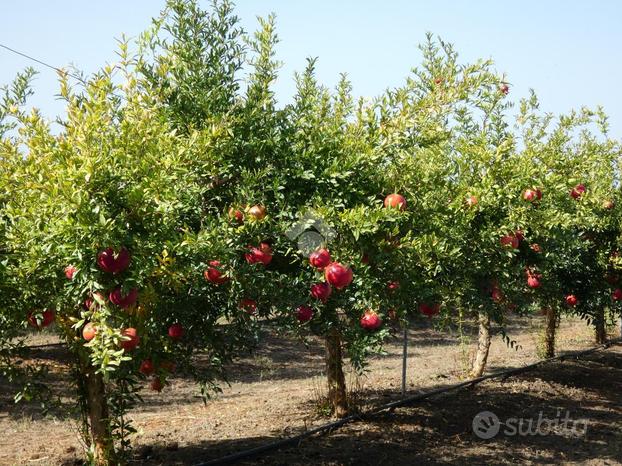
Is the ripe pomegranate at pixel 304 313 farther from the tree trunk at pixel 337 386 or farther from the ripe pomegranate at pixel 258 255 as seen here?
the tree trunk at pixel 337 386

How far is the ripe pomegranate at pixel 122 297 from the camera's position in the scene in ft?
12.8

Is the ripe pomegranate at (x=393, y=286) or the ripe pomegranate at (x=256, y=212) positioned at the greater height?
the ripe pomegranate at (x=256, y=212)

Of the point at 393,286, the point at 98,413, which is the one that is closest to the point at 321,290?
the point at 393,286

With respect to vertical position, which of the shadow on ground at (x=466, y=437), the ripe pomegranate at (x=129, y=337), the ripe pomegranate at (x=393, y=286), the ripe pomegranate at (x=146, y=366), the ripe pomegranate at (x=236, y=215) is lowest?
the shadow on ground at (x=466, y=437)

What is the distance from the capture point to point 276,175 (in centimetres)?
514

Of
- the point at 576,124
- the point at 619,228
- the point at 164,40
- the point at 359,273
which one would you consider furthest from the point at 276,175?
the point at 619,228

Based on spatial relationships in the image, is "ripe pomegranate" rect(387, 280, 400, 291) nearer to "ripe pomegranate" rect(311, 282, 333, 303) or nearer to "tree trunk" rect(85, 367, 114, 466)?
"ripe pomegranate" rect(311, 282, 333, 303)

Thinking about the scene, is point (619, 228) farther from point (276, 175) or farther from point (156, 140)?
point (156, 140)

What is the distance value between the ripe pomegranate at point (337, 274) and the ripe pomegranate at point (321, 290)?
0.25m

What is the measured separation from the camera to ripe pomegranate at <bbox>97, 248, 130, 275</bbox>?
375cm

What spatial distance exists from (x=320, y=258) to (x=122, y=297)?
4.61 ft

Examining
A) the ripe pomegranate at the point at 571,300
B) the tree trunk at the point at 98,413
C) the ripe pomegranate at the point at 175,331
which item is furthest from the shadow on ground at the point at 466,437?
the ripe pomegranate at the point at 175,331

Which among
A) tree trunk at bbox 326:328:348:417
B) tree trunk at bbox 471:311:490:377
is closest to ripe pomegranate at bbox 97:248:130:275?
tree trunk at bbox 326:328:348:417

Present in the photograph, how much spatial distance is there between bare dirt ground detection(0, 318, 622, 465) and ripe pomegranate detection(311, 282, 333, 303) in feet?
8.72
